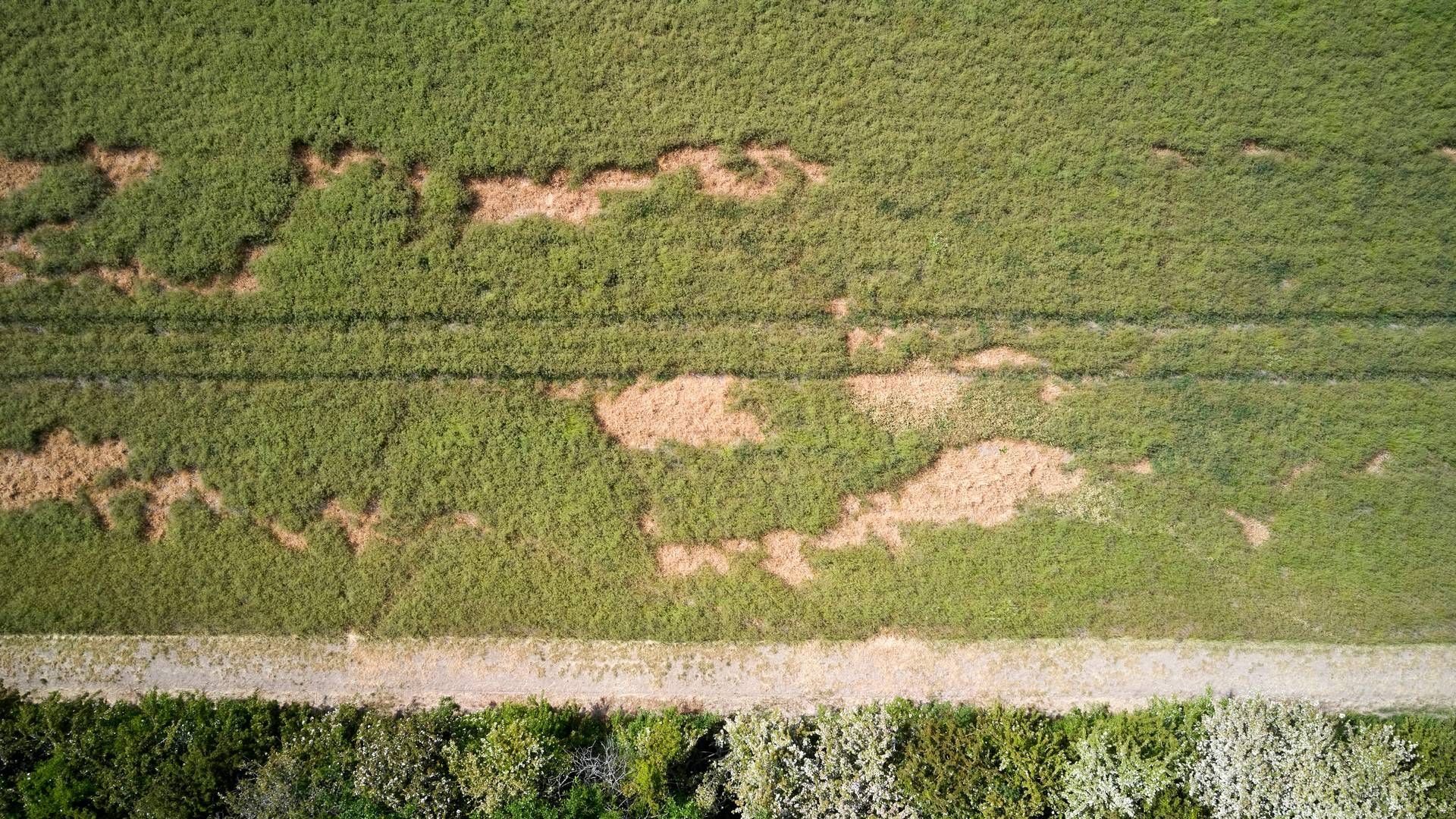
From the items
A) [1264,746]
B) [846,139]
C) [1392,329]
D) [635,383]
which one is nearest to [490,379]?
[635,383]

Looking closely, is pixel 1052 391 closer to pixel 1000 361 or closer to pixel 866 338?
pixel 1000 361

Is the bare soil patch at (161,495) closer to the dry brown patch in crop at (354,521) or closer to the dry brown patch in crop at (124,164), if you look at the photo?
the dry brown patch in crop at (354,521)

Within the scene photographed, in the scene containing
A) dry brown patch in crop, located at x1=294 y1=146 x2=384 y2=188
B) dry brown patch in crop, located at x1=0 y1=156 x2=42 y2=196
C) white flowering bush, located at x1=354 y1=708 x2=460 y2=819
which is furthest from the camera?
dry brown patch in crop, located at x1=294 y1=146 x2=384 y2=188

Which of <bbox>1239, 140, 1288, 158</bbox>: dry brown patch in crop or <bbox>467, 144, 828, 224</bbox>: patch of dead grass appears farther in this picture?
<bbox>467, 144, 828, 224</bbox>: patch of dead grass

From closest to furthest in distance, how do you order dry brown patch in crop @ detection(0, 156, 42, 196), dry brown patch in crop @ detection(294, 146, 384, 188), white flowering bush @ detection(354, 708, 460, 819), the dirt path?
1. white flowering bush @ detection(354, 708, 460, 819)
2. the dirt path
3. dry brown patch in crop @ detection(0, 156, 42, 196)
4. dry brown patch in crop @ detection(294, 146, 384, 188)

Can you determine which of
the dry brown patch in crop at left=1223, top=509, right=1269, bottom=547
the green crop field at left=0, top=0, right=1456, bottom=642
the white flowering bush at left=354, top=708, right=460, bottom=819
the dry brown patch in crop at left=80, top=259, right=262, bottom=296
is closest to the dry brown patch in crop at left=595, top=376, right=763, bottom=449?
the green crop field at left=0, top=0, right=1456, bottom=642

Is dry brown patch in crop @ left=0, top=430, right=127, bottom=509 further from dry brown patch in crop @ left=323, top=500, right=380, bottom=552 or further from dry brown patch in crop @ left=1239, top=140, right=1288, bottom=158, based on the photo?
dry brown patch in crop @ left=1239, top=140, right=1288, bottom=158

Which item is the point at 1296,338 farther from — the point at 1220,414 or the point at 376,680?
the point at 376,680

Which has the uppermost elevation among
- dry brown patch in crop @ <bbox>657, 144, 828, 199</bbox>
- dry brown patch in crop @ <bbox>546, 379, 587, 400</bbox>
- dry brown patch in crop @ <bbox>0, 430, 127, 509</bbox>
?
dry brown patch in crop @ <bbox>657, 144, 828, 199</bbox>
